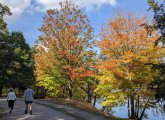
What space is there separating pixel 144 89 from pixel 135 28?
6028 millimetres

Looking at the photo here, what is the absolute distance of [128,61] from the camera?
25.4m

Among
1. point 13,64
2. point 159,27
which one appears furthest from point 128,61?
point 13,64

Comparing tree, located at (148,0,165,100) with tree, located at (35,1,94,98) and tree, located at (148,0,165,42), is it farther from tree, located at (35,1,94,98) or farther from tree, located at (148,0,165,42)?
tree, located at (35,1,94,98)

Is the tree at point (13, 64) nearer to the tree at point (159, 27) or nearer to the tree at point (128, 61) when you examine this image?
the tree at point (128, 61)

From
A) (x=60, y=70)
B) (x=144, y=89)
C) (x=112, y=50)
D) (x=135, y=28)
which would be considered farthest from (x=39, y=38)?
(x=144, y=89)

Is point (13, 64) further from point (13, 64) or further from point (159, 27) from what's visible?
point (159, 27)

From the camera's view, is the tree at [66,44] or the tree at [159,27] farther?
the tree at [66,44]

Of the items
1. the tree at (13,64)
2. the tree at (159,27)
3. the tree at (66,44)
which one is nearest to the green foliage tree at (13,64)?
the tree at (13,64)

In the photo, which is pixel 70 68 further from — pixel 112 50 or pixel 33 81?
pixel 33 81

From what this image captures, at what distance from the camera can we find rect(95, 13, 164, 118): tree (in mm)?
25703

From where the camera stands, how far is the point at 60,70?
113ft

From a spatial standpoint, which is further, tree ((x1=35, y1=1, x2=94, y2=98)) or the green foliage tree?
the green foliage tree

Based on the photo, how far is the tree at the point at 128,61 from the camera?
84.3ft

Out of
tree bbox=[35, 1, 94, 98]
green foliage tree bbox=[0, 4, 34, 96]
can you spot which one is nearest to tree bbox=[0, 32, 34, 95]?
green foliage tree bbox=[0, 4, 34, 96]
